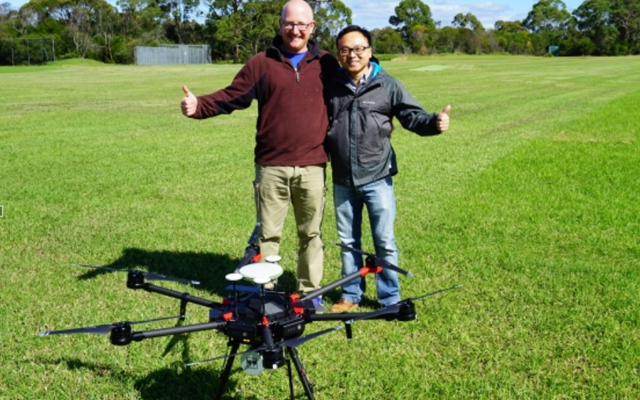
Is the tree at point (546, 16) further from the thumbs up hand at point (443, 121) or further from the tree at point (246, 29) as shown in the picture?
the thumbs up hand at point (443, 121)

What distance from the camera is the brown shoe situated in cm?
489

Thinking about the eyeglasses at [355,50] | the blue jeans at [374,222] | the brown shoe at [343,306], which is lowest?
the brown shoe at [343,306]

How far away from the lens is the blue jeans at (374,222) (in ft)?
15.0

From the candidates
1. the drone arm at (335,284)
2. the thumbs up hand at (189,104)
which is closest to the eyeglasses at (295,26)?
the thumbs up hand at (189,104)

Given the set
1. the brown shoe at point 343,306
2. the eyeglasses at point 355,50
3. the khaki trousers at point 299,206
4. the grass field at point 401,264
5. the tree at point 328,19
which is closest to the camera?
the grass field at point 401,264

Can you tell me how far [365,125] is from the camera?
14.5 ft

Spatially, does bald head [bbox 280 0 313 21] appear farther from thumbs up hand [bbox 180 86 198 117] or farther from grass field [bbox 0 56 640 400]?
grass field [bbox 0 56 640 400]

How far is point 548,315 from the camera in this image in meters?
4.84

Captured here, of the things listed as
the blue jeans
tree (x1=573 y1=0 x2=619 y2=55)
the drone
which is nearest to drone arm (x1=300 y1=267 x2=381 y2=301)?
the drone

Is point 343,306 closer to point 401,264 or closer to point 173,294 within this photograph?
point 401,264

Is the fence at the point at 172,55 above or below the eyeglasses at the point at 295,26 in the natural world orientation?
below

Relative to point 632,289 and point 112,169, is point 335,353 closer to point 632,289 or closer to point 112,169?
point 632,289

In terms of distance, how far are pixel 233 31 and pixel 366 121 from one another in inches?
3337

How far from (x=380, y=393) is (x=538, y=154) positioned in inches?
347
